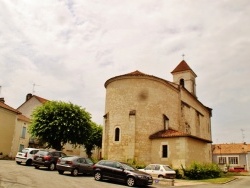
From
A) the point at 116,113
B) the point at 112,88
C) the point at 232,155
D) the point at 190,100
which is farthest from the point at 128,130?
the point at 232,155

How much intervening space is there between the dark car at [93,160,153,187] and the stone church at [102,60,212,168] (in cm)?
932

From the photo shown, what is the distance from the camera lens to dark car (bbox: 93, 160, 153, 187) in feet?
49.1

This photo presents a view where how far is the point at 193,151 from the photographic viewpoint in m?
25.1

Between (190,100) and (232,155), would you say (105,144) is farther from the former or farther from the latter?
(232,155)

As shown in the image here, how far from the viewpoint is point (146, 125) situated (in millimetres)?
27016

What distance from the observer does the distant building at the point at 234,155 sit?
57472mm

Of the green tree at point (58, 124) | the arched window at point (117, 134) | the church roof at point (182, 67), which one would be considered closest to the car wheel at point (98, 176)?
the arched window at point (117, 134)

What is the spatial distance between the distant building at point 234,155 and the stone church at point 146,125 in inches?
1292

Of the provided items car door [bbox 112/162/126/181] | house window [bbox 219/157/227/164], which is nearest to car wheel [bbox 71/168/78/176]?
car door [bbox 112/162/126/181]

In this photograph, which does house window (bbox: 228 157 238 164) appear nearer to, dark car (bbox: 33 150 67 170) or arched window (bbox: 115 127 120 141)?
arched window (bbox: 115 127 120 141)

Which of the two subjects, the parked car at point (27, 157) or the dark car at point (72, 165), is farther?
the parked car at point (27, 157)

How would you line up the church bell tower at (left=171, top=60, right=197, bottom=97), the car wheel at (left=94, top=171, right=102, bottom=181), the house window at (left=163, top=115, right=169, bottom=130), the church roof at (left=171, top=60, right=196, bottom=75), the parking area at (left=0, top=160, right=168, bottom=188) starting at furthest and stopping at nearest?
the church roof at (left=171, top=60, right=196, bottom=75) → the church bell tower at (left=171, top=60, right=197, bottom=97) → the house window at (left=163, top=115, right=169, bottom=130) → the car wheel at (left=94, top=171, right=102, bottom=181) → the parking area at (left=0, top=160, right=168, bottom=188)

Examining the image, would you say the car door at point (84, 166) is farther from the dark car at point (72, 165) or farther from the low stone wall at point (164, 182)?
the low stone wall at point (164, 182)

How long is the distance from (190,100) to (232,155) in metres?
30.8
